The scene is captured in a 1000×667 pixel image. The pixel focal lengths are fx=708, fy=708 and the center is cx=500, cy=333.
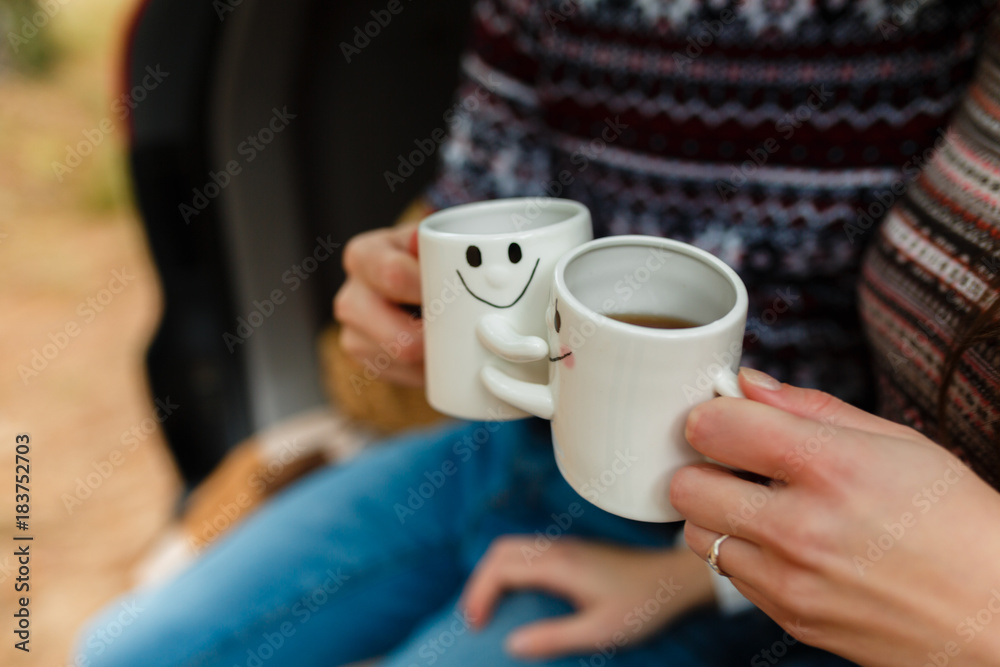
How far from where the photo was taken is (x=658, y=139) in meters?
0.69

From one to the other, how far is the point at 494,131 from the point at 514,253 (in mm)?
399

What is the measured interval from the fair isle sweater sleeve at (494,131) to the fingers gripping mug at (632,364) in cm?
37

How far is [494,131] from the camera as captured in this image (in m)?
0.82

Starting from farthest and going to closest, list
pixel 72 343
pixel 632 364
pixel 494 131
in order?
pixel 72 343
pixel 494 131
pixel 632 364

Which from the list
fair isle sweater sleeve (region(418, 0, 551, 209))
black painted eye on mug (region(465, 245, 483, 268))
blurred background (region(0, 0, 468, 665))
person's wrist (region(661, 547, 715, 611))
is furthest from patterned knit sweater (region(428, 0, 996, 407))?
blurred background (region(0, 0, 468, 665))

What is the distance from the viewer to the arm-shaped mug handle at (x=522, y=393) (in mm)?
463

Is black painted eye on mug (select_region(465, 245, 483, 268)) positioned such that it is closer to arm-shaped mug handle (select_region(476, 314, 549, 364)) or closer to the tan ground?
arm-shaped mug handle (select_region(476, 314, 549, 364))

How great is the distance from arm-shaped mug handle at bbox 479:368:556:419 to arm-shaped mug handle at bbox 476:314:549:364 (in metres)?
0.01

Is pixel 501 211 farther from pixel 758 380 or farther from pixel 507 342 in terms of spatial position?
pixel 758 380

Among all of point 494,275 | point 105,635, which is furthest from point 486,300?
point 105,635

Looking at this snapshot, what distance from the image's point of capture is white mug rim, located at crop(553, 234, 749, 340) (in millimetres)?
380

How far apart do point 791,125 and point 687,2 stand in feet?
0.47

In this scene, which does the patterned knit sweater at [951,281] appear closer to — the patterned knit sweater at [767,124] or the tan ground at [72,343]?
the patterned knit sweater at [767,124]

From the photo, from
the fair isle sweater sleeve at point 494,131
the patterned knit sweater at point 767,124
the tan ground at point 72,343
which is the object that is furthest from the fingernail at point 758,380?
the tan ground at point 72,343
